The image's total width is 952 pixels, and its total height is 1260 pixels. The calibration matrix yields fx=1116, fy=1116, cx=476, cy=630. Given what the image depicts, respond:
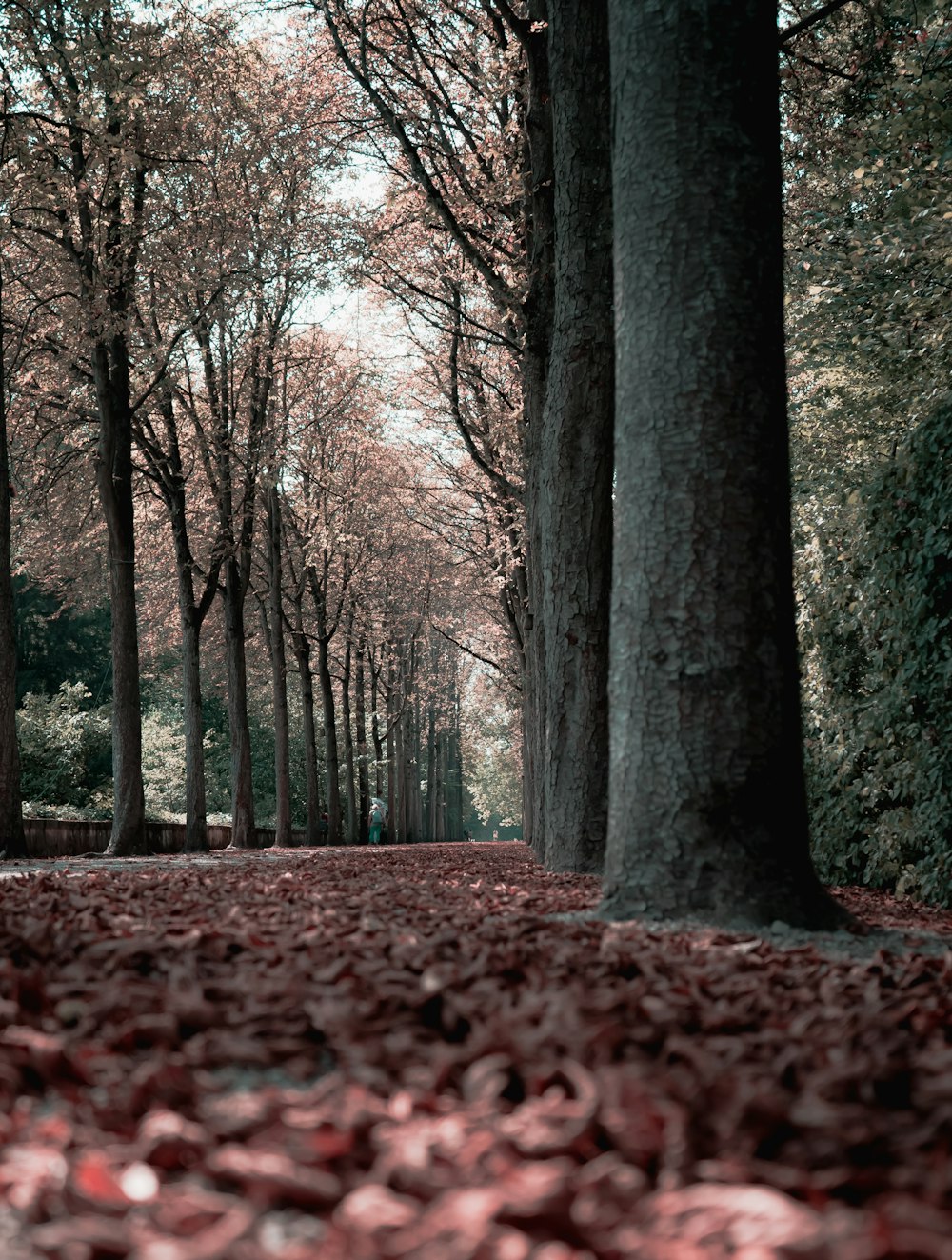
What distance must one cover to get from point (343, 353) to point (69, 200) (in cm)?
1418

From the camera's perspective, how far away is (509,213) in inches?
508

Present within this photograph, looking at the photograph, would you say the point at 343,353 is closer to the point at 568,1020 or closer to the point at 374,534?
the point at 374,534

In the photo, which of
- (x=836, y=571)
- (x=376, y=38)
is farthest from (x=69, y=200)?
(x=836, y=571)

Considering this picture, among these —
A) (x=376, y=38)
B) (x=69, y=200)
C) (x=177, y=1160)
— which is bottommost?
(x=177, y=1160)

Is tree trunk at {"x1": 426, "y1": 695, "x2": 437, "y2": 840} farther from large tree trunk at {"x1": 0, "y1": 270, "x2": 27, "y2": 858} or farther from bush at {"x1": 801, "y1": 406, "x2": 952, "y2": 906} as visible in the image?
bush at {"x1": 801, "y1": 406, "x2": 952, "y2": 906}

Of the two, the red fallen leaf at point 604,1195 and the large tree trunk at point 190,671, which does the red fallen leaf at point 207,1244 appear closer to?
the red fallen leaf at point 604,1195

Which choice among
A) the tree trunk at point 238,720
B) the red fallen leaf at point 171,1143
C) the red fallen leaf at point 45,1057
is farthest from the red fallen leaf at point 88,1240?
the tree trunk at point 238,720

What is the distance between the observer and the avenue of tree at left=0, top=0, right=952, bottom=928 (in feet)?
16.9

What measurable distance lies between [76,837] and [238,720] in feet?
14.4

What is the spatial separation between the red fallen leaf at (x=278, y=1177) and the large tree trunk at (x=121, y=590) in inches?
525

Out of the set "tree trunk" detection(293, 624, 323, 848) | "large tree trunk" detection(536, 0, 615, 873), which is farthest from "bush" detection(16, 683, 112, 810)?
"large tree trunk" detection(536, 0, 615, 873)

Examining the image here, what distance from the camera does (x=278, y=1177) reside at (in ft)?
5.47

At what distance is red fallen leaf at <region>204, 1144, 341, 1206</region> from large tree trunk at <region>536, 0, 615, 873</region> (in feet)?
22.4

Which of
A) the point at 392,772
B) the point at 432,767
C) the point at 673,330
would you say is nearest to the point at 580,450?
the point at 673,330
